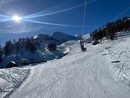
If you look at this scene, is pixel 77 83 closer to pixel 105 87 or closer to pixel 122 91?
pixel 105 87

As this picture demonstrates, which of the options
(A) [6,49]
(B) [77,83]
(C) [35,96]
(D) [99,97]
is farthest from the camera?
(A) [6,49]

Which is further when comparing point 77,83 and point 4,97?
point 77,83

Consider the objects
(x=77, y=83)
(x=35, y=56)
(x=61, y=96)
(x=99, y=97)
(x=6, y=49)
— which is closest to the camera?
(x=99, y=97)

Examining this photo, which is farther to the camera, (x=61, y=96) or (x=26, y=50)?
(x=26, y=50)

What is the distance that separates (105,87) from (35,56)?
122675mm

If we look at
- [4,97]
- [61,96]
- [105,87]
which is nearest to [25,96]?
[4,97]

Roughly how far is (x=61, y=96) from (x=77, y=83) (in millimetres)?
1864

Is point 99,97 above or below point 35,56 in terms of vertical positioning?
above

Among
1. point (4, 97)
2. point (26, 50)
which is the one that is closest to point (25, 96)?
point (4, 97)

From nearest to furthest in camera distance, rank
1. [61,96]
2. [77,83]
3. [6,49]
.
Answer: [61,96], [77,83], [6,49]

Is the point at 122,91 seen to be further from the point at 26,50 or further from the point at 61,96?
the point at 26,50

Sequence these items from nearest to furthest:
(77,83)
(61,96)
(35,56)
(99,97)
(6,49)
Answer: (99,97)
(61,96)
(77,83)
(35,56)
(6,49)

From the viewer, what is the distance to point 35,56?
127 meters

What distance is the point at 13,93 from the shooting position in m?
9.12
